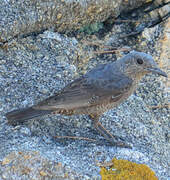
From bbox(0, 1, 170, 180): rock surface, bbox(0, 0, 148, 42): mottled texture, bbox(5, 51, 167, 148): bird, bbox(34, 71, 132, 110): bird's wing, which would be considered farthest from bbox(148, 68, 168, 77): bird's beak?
bbox(0, 0, 148, 42): mottled texture

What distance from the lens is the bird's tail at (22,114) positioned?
13.1 ft

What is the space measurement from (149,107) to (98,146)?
4.32ft

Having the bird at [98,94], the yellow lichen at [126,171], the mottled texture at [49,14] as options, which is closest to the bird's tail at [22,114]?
the bird at [98,94]

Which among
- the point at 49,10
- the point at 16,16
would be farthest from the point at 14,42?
the point at 49,10

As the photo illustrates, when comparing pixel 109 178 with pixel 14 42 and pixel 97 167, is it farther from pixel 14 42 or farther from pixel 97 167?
pixel 14 42

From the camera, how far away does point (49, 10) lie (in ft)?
16.8

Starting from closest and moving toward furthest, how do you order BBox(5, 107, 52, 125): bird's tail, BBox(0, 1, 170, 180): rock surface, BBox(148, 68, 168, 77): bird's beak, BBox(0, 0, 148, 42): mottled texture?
BBox(0, 1, 170, 180): rock surface → BBox(5, 107, 52, 125): bird's tail → BBox(148, 68, 168, 77): bird's beak → BBox(0, 0, 148, 42): mottled texture

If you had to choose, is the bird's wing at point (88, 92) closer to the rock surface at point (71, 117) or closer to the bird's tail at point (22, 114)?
the bird's tail at point (22, 114)

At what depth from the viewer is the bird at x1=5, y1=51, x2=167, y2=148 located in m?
4.13

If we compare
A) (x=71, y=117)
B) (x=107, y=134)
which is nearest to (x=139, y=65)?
(x=107, y=134)

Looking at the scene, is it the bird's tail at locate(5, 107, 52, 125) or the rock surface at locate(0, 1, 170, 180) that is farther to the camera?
the bird's tail at locate(5, 107, 52, 125)

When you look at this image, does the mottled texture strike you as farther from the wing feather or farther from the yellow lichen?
the yellow lichen

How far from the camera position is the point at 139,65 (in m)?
4.38

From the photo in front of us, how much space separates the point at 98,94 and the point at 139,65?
0.61 metres
